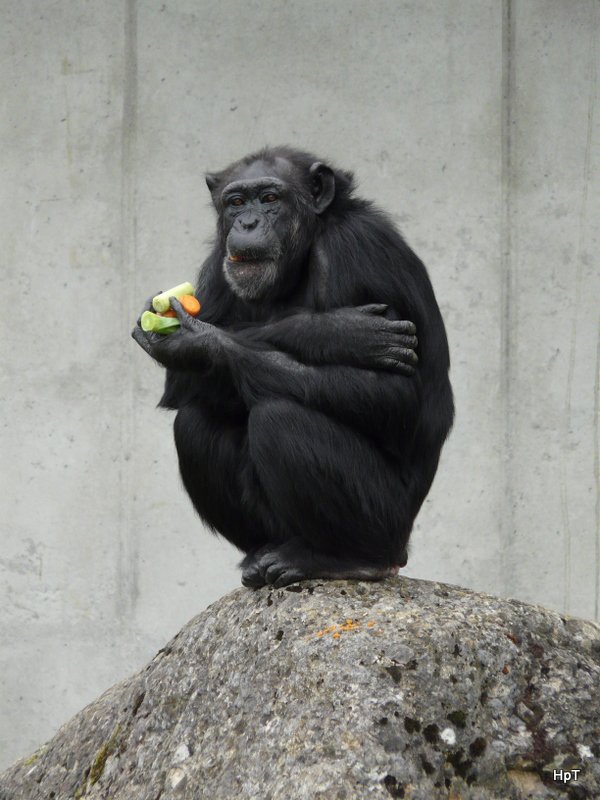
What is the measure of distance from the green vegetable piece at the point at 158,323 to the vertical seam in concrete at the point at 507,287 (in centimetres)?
403

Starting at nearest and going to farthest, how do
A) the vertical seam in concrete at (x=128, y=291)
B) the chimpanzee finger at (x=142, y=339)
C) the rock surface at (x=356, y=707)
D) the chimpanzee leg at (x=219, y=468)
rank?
the rock surface at (x=356, y=707) → the chimpanzee finger at (x=142, y=339) → the chimpanzee leg at (x=219, y=468) → the vertical seam in concrete at (x=128, y=291)

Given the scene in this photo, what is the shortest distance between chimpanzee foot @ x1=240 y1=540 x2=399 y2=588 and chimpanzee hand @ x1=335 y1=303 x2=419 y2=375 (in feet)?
2.51

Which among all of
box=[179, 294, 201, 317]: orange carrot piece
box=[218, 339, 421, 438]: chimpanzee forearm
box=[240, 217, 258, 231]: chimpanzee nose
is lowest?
box=[218, 339, 421, 438]: chimpanzee forearm

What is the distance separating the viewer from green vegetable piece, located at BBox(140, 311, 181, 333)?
510 centimetres

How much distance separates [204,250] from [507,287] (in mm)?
2078

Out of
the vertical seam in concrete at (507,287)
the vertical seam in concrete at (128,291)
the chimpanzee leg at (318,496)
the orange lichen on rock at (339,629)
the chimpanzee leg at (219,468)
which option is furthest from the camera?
the vertical seam in concrete at (128,291)

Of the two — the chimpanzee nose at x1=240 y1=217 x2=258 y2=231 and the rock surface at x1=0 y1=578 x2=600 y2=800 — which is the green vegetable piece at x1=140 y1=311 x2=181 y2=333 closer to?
the chimpanzee nose at x1=240 y1=217 x2=258 y2=231

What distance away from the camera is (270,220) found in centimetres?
531

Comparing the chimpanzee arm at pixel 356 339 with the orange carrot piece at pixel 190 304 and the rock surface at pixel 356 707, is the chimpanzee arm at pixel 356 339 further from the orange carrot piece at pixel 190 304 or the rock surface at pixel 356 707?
the rock surface at pixel 356 707

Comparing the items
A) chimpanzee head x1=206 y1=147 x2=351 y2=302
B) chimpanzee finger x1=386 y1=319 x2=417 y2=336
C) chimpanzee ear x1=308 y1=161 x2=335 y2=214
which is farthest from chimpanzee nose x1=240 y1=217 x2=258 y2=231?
chimpanzee finger x1=386 y1=319 x2=417 y2=336

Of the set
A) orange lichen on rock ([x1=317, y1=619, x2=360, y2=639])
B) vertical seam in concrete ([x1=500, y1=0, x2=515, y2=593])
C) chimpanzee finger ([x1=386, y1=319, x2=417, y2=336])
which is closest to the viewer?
orange lichen on rock ([x1=317, y1=619, x2=360, y2=639])

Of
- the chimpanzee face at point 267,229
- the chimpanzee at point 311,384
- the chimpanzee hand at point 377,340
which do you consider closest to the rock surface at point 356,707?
the chimpanzee at point 311,384

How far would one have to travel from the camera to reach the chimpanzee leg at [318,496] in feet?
16.3

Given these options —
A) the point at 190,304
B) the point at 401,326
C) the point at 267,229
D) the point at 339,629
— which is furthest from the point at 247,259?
the point at 339,629
